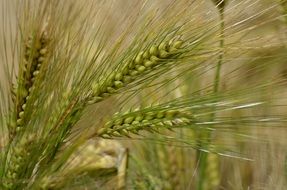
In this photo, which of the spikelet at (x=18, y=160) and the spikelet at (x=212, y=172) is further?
the spikelet at (x=212, y=172)

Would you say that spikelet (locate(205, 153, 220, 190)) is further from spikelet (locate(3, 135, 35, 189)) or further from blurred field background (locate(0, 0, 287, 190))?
spikelet (locate(3, 135, 35, 189))

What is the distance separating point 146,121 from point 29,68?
184 millimetres

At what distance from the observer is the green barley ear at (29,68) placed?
1127mm

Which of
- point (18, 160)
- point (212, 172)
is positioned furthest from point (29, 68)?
point (212, 172)

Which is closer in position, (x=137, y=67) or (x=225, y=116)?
(x=137, y=67)

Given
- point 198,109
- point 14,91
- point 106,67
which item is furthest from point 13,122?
point 198,109

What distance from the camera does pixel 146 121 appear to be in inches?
43.5

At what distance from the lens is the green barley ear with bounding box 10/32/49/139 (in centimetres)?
113

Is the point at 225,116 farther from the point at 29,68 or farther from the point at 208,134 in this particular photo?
the point at 29,68

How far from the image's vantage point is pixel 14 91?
118 centimetres

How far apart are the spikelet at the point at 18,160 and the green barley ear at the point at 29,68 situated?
2 centimetres

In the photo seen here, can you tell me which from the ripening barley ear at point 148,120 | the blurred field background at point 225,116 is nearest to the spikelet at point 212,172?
the blurred field background at point 225,116

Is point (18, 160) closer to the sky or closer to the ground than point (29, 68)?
closer to the ground

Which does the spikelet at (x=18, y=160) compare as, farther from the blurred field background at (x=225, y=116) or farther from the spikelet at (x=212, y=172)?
the spikelet at (x=212, y=172)
